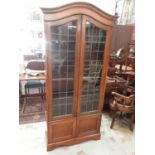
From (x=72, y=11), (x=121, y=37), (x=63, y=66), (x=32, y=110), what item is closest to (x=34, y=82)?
(x=32, y=110)

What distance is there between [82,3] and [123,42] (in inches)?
160

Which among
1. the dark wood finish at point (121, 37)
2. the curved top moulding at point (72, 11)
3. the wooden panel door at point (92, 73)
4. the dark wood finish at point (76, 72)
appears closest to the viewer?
the curved top moulding at point (72, 11)

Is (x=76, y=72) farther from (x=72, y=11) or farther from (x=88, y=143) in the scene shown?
(x=88, y=143)

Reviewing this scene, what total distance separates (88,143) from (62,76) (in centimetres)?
129

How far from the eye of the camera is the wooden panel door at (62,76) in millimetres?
2053

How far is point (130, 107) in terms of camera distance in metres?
2.90

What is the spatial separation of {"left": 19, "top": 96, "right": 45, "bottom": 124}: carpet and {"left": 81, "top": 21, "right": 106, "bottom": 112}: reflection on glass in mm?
1293

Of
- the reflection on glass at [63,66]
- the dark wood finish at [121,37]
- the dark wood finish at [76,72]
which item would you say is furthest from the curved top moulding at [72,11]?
the dark wood finish at [121,37]

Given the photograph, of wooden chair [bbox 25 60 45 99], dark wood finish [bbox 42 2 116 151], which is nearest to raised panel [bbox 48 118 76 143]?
dark wood finish [bbox 42 2 116 151]

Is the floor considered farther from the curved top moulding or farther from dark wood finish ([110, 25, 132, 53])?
dark wood finish ([110, 25, 132, 53])

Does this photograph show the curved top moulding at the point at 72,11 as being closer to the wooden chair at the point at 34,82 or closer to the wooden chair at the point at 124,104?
the wooden chair at the point at 124,104

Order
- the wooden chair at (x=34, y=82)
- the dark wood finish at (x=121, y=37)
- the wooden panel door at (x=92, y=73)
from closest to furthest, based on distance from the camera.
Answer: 1. the wooden panel door at (x=92, y=73)
2. the wooden chair at (x=34, y=82)
3. the dark wood finish at (x=121, y=37)
